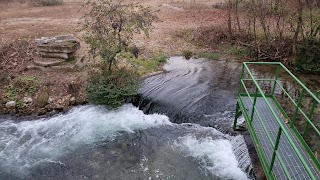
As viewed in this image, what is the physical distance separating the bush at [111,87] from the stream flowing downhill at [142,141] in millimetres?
407

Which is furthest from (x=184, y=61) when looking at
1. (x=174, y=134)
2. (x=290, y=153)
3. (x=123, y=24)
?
(x=290, y=153)

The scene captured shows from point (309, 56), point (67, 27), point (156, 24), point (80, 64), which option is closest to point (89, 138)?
point (80, 64)

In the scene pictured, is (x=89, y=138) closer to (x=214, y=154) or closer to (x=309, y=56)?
(x=214, y=154)

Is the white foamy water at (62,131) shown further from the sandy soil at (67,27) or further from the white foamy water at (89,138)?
the sandy soil at (67,27)

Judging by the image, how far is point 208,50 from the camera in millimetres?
15227

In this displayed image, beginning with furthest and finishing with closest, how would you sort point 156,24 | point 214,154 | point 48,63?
1. point 156,24
2. point 48,63
3. point 214,154

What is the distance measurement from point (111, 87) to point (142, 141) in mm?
2451

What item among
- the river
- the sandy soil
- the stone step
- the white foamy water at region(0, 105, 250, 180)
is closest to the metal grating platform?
the river

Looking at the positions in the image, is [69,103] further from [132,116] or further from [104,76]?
[132,116]

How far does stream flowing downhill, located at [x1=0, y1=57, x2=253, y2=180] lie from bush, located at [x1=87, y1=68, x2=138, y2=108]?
1.34 feet

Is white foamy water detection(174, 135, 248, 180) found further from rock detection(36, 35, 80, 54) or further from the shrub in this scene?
the shrub

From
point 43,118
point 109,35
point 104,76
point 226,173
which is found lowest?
point 226,173

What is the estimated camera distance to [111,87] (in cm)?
1022

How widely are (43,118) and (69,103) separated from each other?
1.07m
